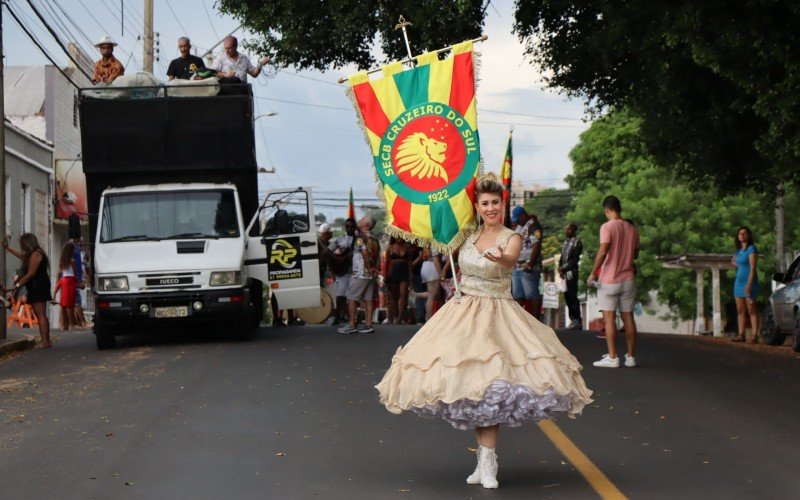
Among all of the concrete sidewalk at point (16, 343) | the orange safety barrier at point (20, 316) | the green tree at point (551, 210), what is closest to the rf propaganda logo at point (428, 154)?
the concrete sidewalk at point (16, 343)

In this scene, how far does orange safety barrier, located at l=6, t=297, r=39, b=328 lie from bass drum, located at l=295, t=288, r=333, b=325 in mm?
6123

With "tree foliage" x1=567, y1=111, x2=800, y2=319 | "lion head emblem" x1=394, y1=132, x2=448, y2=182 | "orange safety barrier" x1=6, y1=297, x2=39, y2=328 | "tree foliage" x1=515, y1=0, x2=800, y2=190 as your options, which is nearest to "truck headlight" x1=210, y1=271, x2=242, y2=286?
"tree foliage" x1=515, y1=0, x2=800, y2=190

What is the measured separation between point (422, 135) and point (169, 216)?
35.3ft

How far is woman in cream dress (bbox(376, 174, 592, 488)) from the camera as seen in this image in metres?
7.28

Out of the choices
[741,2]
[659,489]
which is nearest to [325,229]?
[741,2]

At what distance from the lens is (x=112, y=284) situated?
59.6 ft

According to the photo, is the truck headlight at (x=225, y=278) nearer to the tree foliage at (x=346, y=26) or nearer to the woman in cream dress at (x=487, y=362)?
the tree foliage at (x=346, y=26)

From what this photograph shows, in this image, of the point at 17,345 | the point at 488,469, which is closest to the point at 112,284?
the point at 17,345

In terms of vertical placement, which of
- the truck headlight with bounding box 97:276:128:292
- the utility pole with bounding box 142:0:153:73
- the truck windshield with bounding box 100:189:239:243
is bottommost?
the truck headlight with bounding box 97:276:128:292

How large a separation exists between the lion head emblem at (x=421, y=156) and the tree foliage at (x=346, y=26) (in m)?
7.53

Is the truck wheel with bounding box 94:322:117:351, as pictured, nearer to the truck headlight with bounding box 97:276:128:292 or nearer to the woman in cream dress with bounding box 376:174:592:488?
the truck headlight with bounding box 97:276:128:292

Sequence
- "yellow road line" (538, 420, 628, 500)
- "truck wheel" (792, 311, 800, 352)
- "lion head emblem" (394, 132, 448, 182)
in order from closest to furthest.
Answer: "yellow road line" (538, 420, 628, 500), "lion head emblem" (394, 132, 448, 182), "truck wheel" (792, 311, 800, 352)

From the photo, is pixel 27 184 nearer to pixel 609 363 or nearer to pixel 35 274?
pixel 35 274

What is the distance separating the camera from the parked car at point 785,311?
824 inches
